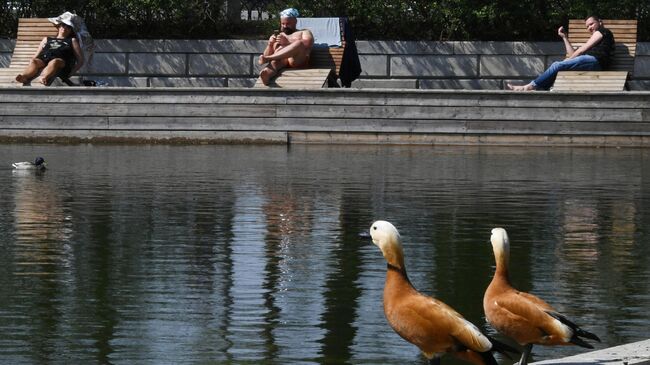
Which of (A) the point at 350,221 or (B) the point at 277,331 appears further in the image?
(A) the point at 350,221

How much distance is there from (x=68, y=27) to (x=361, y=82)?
6268 millimetres

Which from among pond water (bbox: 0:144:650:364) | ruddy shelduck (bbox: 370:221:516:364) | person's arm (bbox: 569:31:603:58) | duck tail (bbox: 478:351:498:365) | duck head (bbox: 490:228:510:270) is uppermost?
person's arm (bbox: 569:31:603:58)

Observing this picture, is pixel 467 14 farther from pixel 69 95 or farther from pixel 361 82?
pixel 69 95

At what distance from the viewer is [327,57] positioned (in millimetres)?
26469

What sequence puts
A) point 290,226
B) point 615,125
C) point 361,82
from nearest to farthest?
point 290,226 < point 615,125 < point 361,82

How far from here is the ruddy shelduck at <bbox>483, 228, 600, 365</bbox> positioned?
7.51 m

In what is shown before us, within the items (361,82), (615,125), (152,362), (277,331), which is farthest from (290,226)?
(361,82)

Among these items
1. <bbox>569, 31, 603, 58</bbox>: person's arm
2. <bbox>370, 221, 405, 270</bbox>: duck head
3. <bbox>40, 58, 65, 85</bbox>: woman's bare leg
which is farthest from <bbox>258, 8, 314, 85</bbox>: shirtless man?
<bbox>370, 221, 405, 270</bbox>: duck head

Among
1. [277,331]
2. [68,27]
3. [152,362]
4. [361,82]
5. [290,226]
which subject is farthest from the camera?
[361,82]

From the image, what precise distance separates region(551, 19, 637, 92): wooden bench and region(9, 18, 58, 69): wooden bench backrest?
9232 mm

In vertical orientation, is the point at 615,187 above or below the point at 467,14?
below

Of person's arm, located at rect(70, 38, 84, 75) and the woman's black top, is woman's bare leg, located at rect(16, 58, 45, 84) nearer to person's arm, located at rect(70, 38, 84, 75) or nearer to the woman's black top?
the woman's black top

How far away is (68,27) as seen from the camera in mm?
26266

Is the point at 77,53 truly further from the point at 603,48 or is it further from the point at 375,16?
the point at 603,48
